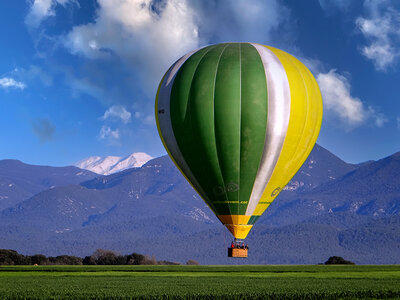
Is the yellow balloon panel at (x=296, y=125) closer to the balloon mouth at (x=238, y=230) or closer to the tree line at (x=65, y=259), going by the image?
the balloon mouth at (x=238, y=230)

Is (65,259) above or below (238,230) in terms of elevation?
above

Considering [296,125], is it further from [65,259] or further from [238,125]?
[65,259]

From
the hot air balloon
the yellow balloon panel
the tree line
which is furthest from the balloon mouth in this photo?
the tree line

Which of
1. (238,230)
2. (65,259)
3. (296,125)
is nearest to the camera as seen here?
(238,230)

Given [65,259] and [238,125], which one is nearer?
[238,125]

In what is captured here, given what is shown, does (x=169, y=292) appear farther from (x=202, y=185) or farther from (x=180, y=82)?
(x=180, y=82)

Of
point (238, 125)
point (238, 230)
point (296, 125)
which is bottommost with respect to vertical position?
point (238, 230)

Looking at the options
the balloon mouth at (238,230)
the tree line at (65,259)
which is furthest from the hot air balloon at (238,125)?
the tree line at (65,259)

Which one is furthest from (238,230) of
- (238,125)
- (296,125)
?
(296,125)

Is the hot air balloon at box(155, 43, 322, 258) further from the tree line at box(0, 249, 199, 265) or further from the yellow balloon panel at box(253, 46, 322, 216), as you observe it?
the tree line at box(0, 249, 199, 265)
